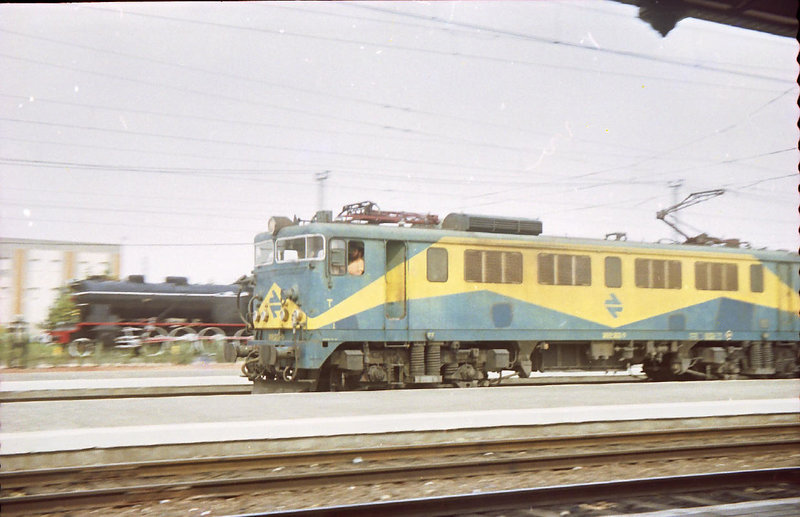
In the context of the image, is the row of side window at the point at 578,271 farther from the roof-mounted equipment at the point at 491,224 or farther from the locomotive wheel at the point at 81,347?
the locomotive wheel at the point at 81,347

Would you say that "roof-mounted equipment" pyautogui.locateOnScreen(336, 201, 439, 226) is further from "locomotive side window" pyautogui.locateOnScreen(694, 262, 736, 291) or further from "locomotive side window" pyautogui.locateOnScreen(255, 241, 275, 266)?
"locomotive side window" pyautogui.locateOnScreen(694, 262, 736, 291)

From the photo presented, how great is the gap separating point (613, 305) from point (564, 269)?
1818mm

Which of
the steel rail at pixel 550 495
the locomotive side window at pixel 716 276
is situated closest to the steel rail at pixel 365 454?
the steel rail at pixel 550 495

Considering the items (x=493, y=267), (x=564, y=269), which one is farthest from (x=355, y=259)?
(x=564, y=269)

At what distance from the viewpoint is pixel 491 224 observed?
16719 millimetres

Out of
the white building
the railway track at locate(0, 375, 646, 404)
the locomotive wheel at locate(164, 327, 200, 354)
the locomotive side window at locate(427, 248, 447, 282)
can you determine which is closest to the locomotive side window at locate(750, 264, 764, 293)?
the railway track at locate(0, 375, 646, 404)

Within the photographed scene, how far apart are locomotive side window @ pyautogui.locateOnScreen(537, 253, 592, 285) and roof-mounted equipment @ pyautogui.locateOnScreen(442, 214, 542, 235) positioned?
2.56 ft

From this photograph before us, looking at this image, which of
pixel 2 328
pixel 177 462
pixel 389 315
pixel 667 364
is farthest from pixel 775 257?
pixel 2 328

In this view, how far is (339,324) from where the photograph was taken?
14.7m

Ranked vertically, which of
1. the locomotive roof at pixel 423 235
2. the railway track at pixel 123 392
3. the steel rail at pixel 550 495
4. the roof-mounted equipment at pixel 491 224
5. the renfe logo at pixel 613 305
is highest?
the roof-mounted equipment at pixel 491 224

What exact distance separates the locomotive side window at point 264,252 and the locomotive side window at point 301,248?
23 cm

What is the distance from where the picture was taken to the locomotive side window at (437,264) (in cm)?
1561

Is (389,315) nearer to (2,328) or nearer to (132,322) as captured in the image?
(132,322)

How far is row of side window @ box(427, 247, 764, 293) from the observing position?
52.4 ft
